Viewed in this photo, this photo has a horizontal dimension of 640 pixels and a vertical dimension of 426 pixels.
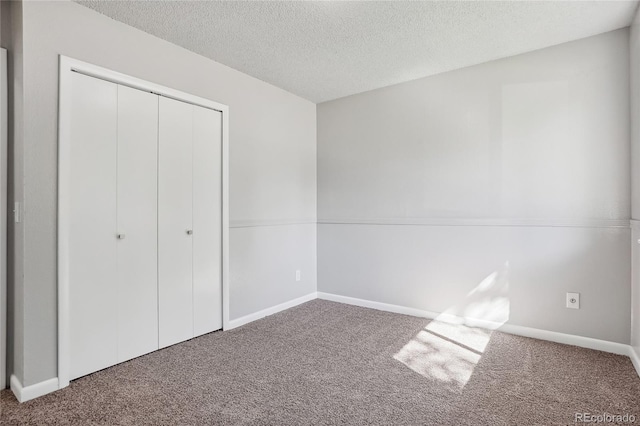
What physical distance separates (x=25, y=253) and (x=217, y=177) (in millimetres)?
1401

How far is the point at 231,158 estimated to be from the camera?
10.0 ft

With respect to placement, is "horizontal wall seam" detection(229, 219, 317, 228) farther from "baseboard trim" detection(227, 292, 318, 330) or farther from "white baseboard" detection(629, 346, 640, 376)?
"white baseboard" detection(629, 346, 640, 376)

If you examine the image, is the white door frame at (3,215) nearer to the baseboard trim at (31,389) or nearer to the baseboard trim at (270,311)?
the baseboard trim at (31,389)

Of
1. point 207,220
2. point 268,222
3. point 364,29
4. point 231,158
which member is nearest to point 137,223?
point 207,220

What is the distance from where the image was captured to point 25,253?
1892 millimetres

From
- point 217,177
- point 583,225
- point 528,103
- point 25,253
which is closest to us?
point 25,253

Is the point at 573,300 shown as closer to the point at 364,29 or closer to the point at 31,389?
the point at 364,29

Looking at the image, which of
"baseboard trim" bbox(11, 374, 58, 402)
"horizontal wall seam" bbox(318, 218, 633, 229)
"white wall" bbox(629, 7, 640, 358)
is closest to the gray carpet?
"baseboard trim" bbox(11, 374, 58, 402)

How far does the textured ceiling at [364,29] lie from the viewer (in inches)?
84.4

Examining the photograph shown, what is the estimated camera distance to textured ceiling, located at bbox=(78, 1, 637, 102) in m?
2.14

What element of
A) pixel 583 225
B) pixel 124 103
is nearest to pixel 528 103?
pixel 583 225

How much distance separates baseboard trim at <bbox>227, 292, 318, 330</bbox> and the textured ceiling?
2305 mm

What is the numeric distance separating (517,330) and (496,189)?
1.18 m

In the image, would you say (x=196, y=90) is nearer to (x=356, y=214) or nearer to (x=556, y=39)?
(x=356, y=214)
